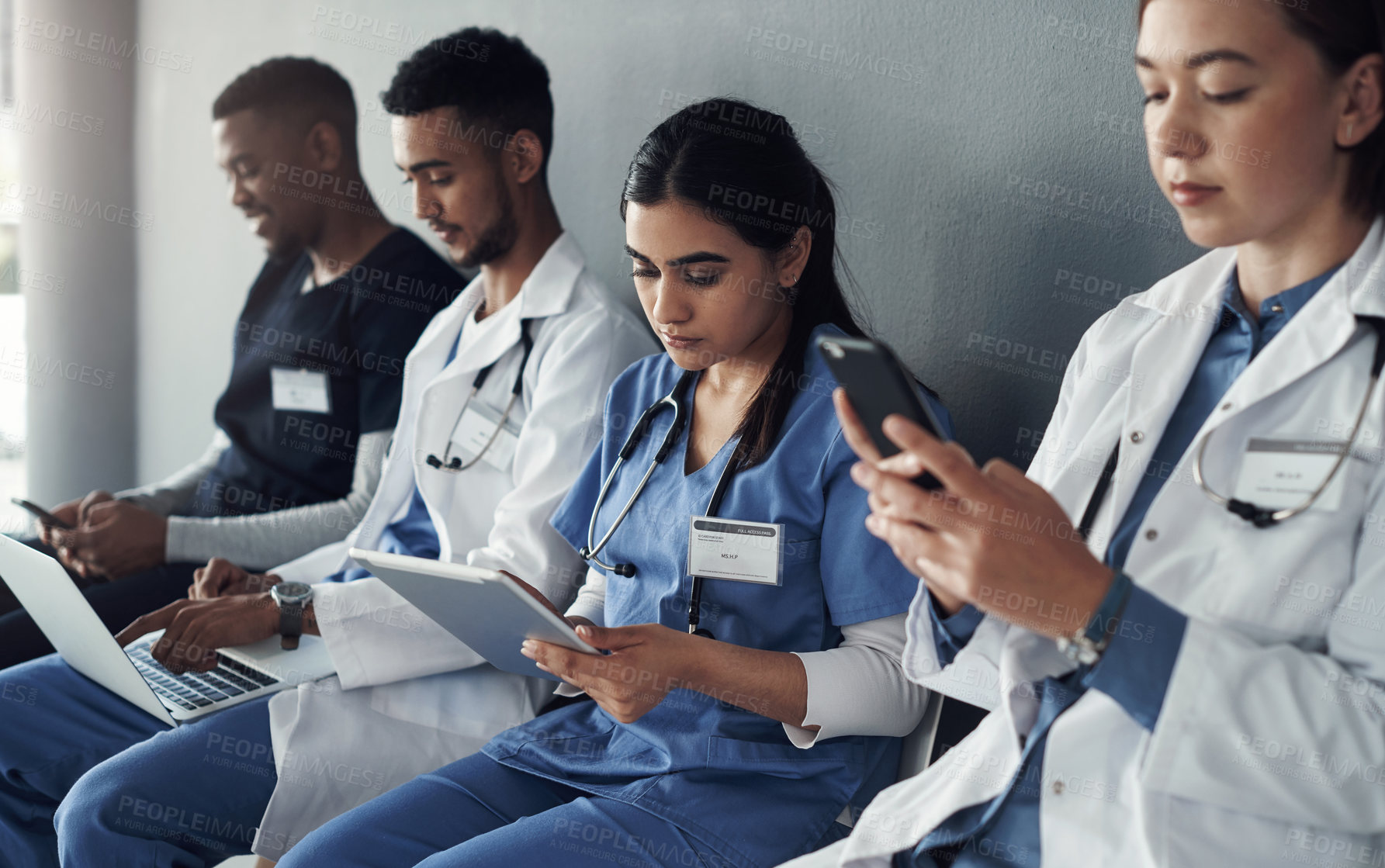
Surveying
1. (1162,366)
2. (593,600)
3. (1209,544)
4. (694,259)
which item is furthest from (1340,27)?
(593,600)

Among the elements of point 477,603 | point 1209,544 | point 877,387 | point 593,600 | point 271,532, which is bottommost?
point 271,532

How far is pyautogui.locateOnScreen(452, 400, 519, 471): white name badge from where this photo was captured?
6.20ft

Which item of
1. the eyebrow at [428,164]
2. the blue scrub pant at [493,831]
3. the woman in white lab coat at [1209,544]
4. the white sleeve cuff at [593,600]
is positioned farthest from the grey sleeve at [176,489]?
the woman in white lab coat at [1209,544]

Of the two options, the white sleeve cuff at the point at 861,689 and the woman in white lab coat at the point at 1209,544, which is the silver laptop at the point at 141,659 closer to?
the white sleeve cuff at the point at 861,689

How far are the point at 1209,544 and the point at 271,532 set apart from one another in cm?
197

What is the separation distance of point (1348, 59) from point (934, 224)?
0.82 metres

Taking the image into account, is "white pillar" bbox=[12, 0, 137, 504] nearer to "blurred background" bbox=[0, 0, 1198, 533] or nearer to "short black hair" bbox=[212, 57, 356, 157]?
"blurred background" bbox=[0, 0, 1198, 533]

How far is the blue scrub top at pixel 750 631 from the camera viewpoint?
1307mm

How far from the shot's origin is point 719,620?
140 cm

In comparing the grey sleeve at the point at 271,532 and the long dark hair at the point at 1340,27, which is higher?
the long dark hair at the point at 1340,27

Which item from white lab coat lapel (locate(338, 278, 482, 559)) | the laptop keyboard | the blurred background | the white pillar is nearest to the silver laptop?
the laptop keyboard

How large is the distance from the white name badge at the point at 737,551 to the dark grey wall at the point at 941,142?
537 mm

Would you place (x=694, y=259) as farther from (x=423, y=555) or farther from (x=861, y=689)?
(x=423, y=555)

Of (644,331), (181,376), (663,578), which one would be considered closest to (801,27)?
(644,331)
